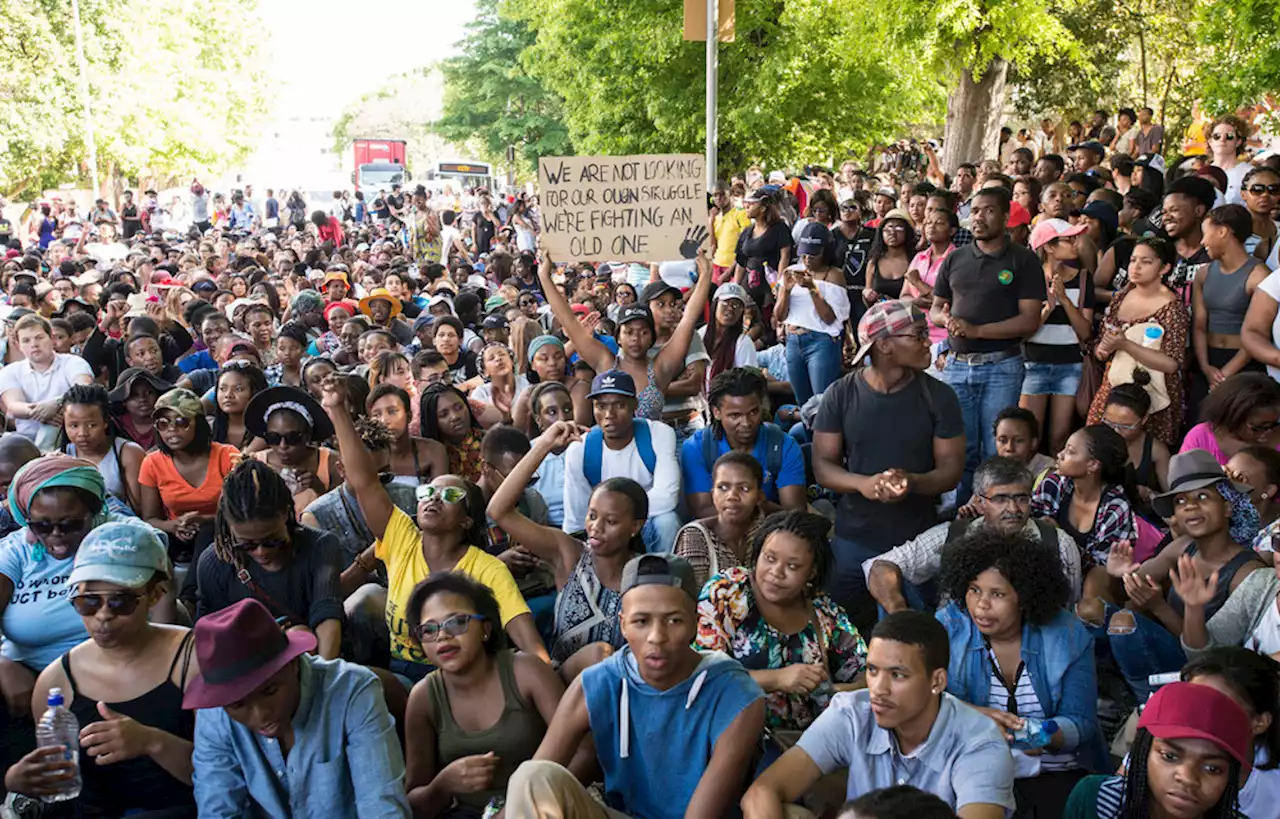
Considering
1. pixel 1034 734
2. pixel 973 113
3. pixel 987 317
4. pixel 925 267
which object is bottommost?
pixel 1034 734

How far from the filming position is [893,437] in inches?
215

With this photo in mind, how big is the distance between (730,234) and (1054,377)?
541cm

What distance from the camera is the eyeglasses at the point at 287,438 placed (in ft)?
20.3

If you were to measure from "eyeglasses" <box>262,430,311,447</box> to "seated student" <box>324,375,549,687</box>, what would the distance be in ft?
2.75

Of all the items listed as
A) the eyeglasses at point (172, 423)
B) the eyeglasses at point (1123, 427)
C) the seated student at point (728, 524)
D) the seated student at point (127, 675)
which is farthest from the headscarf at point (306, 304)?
the eyeglasses at point (1123, 427)

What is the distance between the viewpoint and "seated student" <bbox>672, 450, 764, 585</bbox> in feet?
16.7

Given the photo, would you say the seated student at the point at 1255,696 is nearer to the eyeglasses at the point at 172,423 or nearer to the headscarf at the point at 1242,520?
the headscarf at the point at 1242,520

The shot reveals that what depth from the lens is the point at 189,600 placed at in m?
5.48

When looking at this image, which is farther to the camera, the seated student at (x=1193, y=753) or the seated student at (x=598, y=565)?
the seated student at (x=598, y=565)

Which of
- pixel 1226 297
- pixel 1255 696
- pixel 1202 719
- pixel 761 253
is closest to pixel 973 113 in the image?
pixel 761 253

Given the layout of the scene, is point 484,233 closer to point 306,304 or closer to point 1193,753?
point 306,304

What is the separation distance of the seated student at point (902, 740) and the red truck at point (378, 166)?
133 feet

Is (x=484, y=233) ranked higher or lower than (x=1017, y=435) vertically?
higher

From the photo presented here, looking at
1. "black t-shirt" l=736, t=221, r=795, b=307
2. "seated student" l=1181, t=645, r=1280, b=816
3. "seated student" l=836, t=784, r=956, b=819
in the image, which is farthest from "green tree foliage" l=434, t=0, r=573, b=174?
"seated student" l=836, t=784, r=956, b=819
